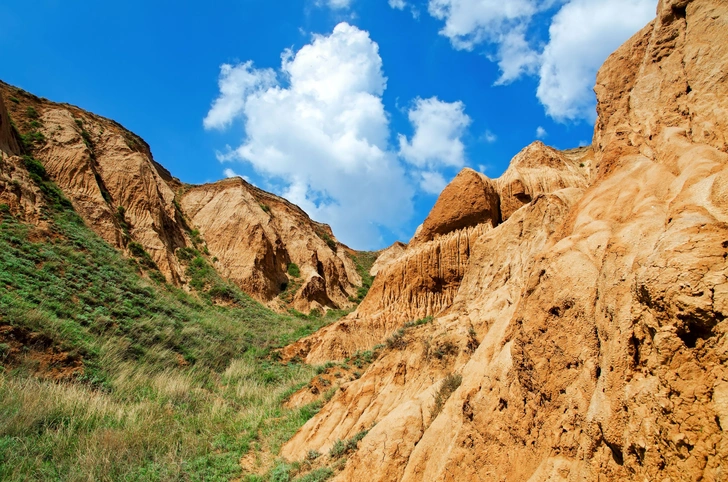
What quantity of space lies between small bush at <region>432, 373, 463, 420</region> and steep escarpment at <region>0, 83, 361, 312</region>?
22.8 meters

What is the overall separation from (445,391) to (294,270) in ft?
114

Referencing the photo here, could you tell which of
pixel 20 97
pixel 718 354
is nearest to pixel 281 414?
pixel 718 354

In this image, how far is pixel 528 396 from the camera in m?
5.26

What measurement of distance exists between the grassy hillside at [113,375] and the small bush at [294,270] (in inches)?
619

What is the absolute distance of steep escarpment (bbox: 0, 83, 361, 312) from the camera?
29453mm

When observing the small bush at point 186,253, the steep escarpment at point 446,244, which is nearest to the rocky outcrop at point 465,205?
the steep escarpment at point 446,244

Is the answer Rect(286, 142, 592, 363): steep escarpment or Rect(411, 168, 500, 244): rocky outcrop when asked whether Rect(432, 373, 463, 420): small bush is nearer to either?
Rect(286, 142, 592, 363): steep escarpment

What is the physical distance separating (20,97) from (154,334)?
2617 cm

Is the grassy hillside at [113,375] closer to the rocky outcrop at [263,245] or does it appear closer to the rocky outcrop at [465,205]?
the rocky outcrop at [465,205]

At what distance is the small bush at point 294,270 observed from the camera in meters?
41.7

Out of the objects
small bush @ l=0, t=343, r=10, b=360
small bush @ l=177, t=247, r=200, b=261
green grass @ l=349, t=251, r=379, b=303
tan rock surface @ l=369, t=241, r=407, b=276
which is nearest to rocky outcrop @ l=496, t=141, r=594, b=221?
small bush @ l=0, t=343, r=10, b=360

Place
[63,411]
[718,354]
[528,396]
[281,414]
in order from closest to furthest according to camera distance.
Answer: [718,354], [528,396], [63,411], [281,414]

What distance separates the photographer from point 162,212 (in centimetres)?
3569

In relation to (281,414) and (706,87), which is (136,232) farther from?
(706,87)
